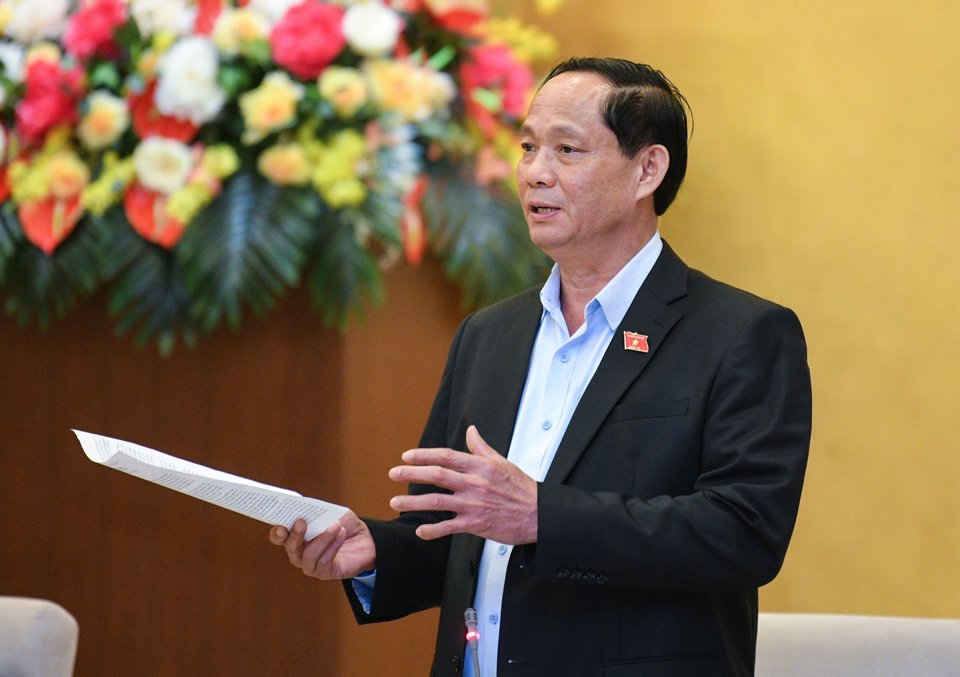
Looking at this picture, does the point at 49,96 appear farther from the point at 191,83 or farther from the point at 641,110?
the point at 641,110

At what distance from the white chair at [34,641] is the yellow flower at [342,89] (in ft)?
3.51

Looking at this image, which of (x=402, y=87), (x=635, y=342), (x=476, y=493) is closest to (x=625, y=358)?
(x=635, y=342)

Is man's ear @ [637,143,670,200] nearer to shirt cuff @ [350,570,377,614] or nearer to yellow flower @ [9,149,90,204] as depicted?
shirt cuff @ [350,570,377,614]

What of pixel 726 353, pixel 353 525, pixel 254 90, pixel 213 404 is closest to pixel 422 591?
pixel 353 525

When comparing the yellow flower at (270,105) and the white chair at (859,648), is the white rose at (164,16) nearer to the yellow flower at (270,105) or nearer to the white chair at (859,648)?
the yellow flower at (270,105)

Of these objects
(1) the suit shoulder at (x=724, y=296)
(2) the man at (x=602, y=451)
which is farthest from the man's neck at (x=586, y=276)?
(1) the suit shoulder at (x=724, y=296)

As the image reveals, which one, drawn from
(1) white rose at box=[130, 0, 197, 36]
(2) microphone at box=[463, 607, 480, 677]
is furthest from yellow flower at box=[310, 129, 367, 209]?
(2) microphone at box=[463, 607, 480, 677]

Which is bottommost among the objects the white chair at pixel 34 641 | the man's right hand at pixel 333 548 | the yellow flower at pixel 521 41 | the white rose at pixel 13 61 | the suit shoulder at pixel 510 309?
the white chair at pixel 34 641

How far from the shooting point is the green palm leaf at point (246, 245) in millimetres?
2377

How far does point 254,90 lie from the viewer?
2.41 meters

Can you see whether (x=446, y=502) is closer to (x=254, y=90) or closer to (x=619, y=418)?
(x=619, y=418)

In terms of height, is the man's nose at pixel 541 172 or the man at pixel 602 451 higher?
the man's nose at pixel 541 172

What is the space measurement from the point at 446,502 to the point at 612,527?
0.21 m

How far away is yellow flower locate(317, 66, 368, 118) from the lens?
7.81 ft
